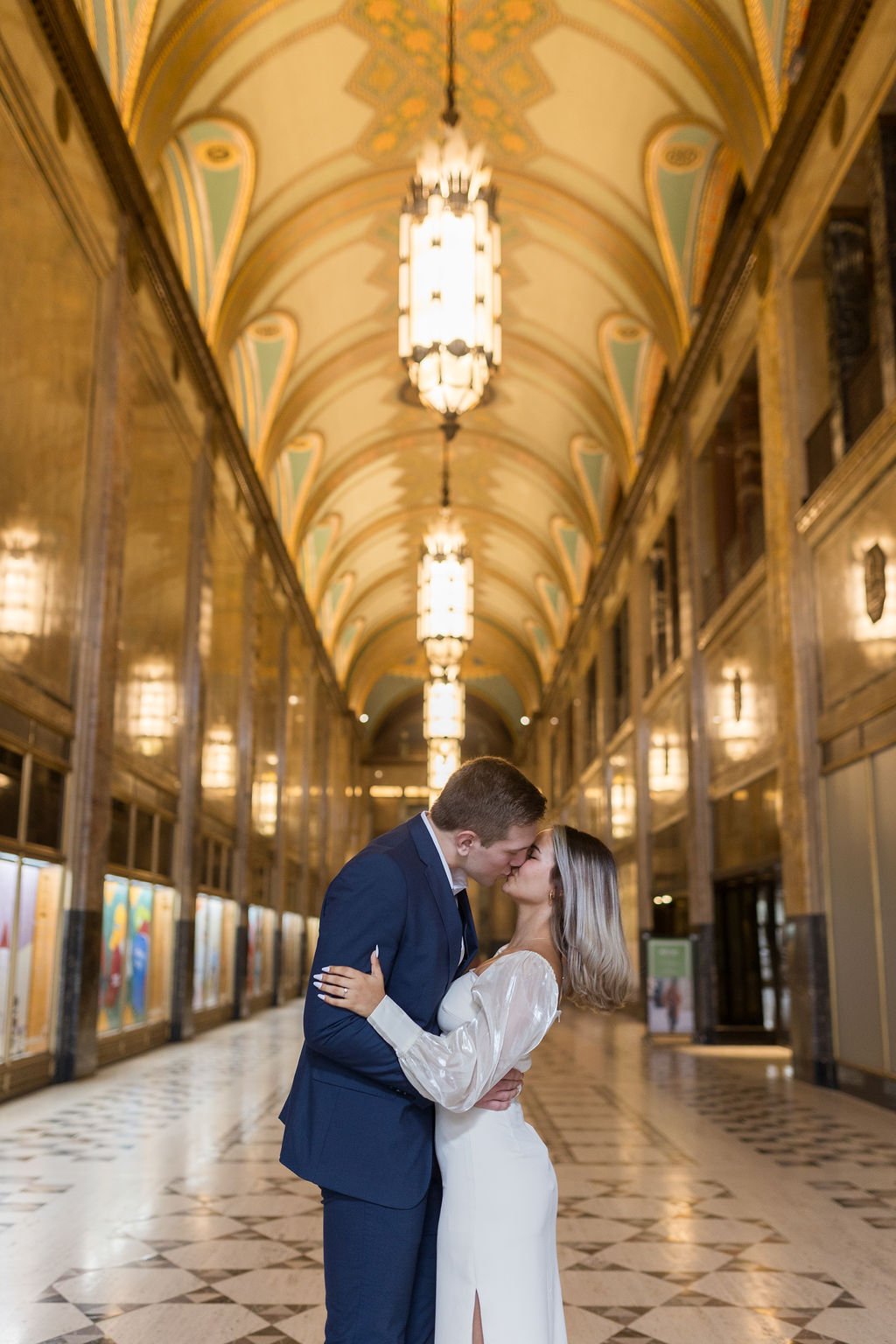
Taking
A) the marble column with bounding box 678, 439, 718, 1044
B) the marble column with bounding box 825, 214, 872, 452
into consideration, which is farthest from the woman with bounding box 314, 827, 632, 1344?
the marble column with bounding box 678, 439, 718, 1044

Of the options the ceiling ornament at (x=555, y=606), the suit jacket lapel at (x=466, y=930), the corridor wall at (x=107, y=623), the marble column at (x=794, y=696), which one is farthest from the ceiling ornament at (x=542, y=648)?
the suit jacket lapel at (x=466, y=930)

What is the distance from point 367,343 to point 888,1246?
16014 millimetres

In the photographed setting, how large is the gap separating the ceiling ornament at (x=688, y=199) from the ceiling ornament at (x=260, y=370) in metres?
5.49

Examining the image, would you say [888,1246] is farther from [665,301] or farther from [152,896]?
[665,301]

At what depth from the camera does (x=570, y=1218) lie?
468 cm

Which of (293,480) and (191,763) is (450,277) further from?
(293,480)

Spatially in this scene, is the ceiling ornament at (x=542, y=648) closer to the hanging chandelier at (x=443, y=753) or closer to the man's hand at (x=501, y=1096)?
the hanging chandelier at (x=443, y=753)

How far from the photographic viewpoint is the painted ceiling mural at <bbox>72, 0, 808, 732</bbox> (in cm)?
1091

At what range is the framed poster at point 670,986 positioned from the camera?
1326 centimetres

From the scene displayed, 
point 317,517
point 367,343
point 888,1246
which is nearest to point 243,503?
point 367,343

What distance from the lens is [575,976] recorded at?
7.25 feet

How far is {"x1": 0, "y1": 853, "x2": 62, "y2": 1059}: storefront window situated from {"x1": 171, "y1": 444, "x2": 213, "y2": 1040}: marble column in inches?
167

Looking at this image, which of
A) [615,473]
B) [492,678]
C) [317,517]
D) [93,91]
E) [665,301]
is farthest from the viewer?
[492,678]

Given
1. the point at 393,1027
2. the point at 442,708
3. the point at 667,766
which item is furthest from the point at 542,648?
the point at 393,1027
